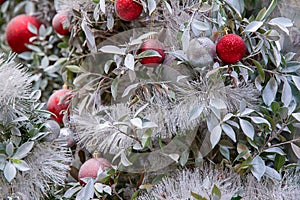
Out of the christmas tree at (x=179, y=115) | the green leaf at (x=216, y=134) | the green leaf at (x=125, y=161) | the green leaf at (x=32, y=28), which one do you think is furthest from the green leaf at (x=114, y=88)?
the green leaf at (x=32, y=28)

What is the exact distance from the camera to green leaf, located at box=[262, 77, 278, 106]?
1080 millimetres

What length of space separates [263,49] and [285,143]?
Answer: 0.21 meters

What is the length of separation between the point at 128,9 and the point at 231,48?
25cm

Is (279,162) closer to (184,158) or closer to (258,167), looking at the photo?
(258,167)

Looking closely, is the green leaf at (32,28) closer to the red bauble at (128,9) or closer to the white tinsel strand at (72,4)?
the white tinsel strand at (72,4)

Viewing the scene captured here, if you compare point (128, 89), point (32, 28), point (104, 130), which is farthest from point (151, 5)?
point (32, 28)

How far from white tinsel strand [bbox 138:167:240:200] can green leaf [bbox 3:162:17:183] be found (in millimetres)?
275

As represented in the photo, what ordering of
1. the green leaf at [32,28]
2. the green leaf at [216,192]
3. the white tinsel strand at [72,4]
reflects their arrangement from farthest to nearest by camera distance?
the green leaf at [32,28] < the white tinsel strand at [72,4] < the green leaf at [216,192]

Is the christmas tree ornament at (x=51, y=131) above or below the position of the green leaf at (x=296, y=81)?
below

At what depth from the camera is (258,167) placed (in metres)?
1.04

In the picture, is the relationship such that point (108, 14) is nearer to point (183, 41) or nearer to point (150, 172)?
point (183, 41)

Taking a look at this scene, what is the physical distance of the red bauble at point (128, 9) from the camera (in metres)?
1.08

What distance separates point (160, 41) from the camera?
1123 mm

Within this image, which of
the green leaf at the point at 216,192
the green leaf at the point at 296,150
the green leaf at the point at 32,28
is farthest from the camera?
the green leaf at the point at 32,28
